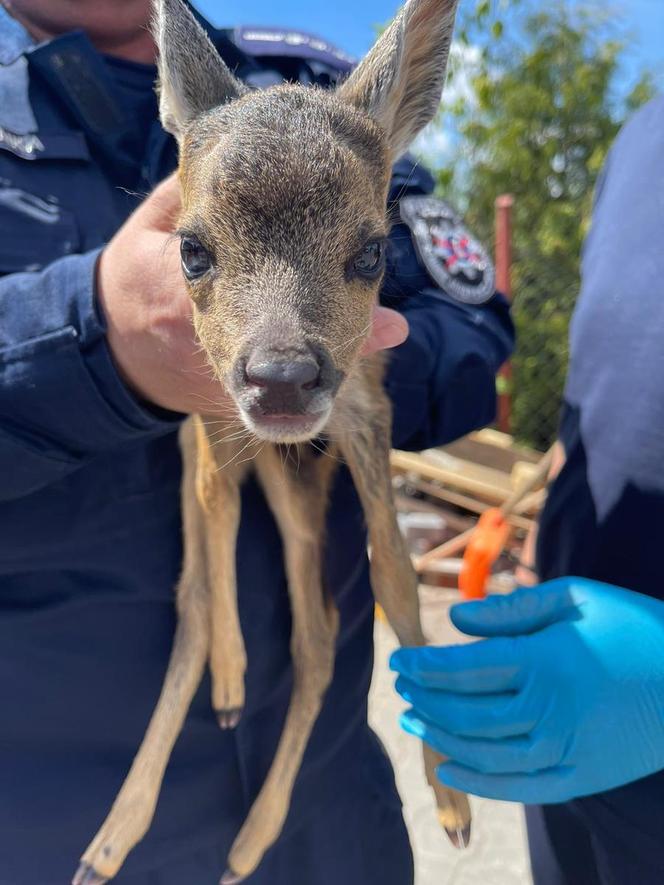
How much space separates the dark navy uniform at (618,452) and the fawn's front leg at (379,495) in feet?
1.11

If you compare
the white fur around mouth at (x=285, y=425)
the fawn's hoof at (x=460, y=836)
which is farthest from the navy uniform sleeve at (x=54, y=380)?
the fawn's hoof at (x=460, y=836)

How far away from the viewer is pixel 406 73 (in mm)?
1447

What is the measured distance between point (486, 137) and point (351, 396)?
6142 millimetres

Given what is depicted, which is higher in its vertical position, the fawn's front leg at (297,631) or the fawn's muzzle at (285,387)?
the fawn's muzzle at (285,387)

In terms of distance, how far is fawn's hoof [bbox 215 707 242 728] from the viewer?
60.8 inches

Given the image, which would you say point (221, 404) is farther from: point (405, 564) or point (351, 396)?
point (405, 564)

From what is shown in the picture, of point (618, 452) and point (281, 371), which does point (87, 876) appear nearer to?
point (281, 371)

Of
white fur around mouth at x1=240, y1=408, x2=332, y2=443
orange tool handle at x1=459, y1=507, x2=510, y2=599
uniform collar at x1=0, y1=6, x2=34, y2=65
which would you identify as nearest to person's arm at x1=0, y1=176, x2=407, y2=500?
white fur around mouth at x1=240, y1=408, x2=332, y2=443

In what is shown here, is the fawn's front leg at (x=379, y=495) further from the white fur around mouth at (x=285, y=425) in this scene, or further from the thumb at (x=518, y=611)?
the white fur around mouth at (x=285, y=425)

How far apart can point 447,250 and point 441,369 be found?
0.33m

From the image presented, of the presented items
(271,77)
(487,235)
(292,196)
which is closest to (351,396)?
(292,196)

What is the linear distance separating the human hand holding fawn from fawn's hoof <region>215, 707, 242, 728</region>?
0.70 metres

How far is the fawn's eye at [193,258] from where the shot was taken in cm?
120

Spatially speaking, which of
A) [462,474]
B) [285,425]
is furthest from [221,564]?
[462,474]
